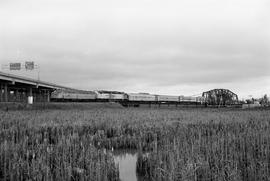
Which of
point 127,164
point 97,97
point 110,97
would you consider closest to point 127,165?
point 127,164

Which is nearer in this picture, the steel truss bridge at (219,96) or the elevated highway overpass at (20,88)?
the elevated highway overpass at (20,88)

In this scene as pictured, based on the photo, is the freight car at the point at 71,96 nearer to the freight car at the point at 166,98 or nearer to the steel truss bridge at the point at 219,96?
the freight car at the point at 166,98

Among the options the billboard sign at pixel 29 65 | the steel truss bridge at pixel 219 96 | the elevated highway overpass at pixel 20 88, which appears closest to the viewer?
the elevated highway overpass at pixel 20 88

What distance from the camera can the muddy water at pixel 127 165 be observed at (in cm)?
656

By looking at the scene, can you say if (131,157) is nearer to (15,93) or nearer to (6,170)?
(6,170)

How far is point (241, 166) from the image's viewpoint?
20.5 feet

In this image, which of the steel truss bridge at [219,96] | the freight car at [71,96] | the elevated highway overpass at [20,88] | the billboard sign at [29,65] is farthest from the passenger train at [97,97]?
the steel truss bridge at [219,96]

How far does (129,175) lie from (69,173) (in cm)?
175

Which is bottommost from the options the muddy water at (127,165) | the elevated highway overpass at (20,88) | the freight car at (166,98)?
the muddy water at (127,165)

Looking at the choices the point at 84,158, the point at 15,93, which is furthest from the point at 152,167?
the point at 15,93

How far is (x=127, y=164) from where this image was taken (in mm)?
8102

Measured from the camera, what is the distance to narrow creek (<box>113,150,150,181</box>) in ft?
21.5

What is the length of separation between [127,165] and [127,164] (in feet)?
0.38

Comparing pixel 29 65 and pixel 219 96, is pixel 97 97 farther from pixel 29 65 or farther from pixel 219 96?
pixel 219 96
